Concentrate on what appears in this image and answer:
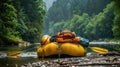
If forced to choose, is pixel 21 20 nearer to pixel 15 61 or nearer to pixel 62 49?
pixel 62 49

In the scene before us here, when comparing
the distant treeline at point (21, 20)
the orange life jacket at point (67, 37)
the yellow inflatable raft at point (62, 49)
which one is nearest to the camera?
the yellow inflatable raft at point (62, 49)

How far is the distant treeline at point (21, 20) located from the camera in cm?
5781

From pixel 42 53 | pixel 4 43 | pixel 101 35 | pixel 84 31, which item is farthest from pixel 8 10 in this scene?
pixel 84 31

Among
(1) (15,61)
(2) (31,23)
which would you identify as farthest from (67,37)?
(2) (31,23)

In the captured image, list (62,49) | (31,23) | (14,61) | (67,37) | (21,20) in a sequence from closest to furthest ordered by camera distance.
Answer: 1. (14,61)
2. (62,49)
3. (67,37)
4. (21,20)
5. (31,23)

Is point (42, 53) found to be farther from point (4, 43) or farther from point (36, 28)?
point (36, 28)

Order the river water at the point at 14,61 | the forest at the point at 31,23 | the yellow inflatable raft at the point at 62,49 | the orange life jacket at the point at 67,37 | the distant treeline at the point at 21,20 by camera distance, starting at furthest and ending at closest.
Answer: the distant treeline at the point at 21,20 < the forest at the point at 31,23 < the orange life jacket at the point at 67,37 < the yellow inflatable raft at the point at 62,49 < the river water at the point at 14,61

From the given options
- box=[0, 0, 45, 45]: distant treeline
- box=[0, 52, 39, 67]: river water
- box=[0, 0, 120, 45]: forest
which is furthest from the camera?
box=[0, 0, 45, 45]: distant treeline

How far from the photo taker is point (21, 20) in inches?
3467

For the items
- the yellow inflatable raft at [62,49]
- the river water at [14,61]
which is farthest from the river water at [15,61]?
the yellow inflatable raft at [62,49]

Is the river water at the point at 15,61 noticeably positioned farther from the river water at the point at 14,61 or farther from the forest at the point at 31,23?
the forest at the point at 31,23

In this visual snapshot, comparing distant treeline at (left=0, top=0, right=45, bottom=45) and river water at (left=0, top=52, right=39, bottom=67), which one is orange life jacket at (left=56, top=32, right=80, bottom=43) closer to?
river water at (left=0, top=52, right=39, bottom=67)

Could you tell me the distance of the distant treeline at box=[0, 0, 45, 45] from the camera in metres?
57.8

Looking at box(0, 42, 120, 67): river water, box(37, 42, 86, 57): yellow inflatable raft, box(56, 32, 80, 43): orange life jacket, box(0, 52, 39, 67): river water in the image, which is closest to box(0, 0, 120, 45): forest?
box(56, 32, 80, 43): orange life jacket
